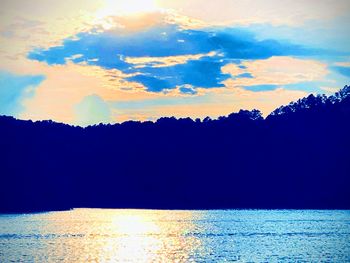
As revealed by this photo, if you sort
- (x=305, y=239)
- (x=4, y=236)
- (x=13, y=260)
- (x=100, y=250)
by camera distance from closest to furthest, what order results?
(x=13, y=260) < (x=100, y=250) < (x=305, y=239) < (x=4, y=236)

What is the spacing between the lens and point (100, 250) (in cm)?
10475

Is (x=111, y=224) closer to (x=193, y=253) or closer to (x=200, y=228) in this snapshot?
(x=200, y=228)

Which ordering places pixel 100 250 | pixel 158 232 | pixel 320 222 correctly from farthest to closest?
1. pixel 320 222
2. pixel 158 232
3. pixel 100 250

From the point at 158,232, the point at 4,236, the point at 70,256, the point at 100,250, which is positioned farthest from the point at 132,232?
the point at 70,256

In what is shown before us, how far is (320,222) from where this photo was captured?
500 feet

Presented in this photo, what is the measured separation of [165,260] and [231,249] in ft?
47.9

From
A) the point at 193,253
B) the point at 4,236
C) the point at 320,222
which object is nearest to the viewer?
the point at 193,253

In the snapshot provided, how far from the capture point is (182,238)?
122875mm

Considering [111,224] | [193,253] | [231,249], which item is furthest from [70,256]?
[111,224]

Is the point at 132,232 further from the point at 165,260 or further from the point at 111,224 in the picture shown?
the point at 165,260

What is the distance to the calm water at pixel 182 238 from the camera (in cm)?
9519

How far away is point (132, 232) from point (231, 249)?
4118 cm

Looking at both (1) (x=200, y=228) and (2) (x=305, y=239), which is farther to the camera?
(1) (x=200, y=228)

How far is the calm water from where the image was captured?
95.2 m
